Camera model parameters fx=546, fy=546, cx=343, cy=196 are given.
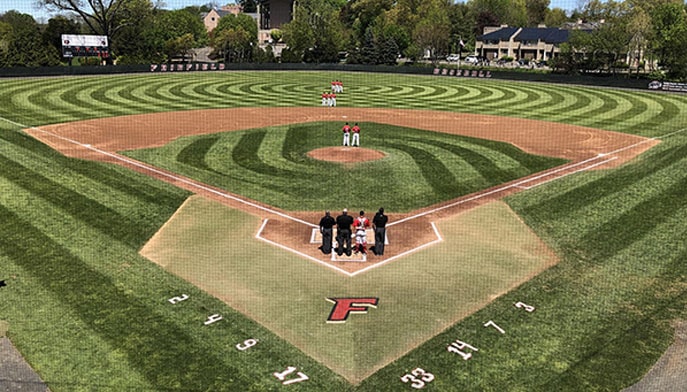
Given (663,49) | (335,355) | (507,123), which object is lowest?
(335,355)

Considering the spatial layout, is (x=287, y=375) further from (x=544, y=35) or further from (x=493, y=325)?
(x=544, y=35)

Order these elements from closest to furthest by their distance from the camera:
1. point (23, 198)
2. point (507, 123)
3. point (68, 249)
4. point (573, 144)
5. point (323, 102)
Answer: point (68, 249)
point (23, 198)
point (573, 144)
point (507, 123)
point (323, 102)

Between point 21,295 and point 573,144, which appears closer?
point 21,295

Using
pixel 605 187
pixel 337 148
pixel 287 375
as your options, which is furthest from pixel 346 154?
pixel 287 375

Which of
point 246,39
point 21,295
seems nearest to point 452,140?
point 21,295

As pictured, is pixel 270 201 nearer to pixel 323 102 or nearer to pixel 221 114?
pixel 221 114

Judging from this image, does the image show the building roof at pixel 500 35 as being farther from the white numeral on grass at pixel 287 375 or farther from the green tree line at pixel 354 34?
the white numeral on grass at pixel 287 375
